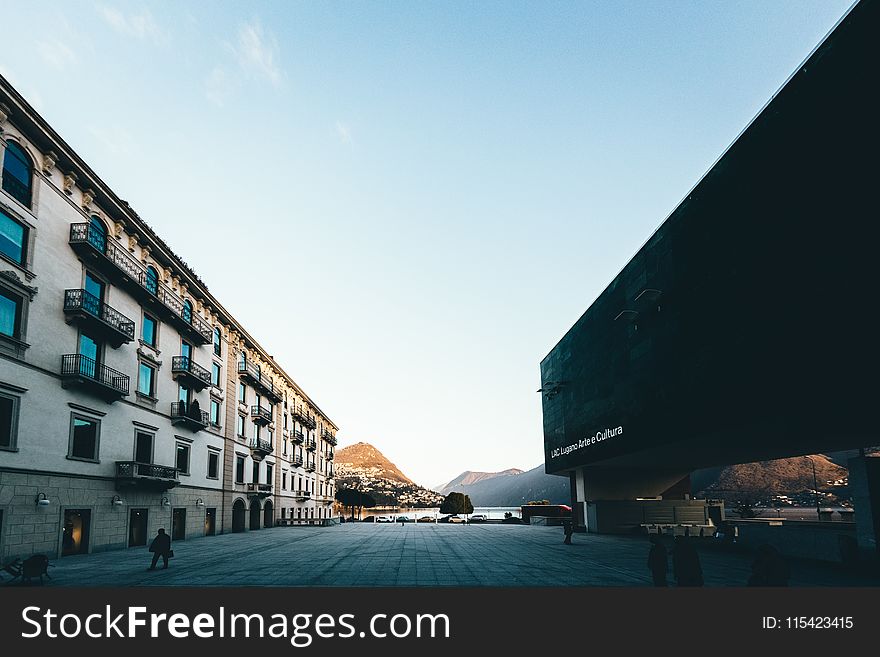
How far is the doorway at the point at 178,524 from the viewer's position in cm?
3841

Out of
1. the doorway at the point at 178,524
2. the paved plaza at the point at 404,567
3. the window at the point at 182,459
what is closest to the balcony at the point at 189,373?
the window at the point at 182,459

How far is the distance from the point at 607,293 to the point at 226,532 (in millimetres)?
33207

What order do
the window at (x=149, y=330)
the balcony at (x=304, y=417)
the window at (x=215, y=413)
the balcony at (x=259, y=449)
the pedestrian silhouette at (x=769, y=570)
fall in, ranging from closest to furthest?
the pedestrian silhouette at (x=769, y=570) < the window at (x=149, y=330) < the window at (x=215, y=413) < the balcony at (x=259, y=449) < the balcony at (x=304, y=417)

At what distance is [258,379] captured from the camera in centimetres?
5569

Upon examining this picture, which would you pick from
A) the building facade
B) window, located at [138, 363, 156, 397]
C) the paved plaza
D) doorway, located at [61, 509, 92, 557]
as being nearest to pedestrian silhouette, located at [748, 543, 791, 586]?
the paved plaza

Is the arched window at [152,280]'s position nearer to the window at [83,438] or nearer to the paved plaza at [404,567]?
the window at [83,438]

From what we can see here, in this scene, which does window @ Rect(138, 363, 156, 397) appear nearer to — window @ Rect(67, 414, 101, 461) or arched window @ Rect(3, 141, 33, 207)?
window @ Rect(67, 414, 101, 461)

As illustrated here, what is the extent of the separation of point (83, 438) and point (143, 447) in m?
6.34

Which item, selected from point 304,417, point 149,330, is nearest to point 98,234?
point 149,330

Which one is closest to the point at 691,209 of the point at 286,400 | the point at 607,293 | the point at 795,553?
the point at 607,293

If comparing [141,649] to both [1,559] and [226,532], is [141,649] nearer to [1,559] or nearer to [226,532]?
[1,559]

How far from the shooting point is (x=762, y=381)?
2217 centimetres

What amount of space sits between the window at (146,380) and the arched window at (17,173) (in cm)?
1203

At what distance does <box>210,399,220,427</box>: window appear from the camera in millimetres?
46219
